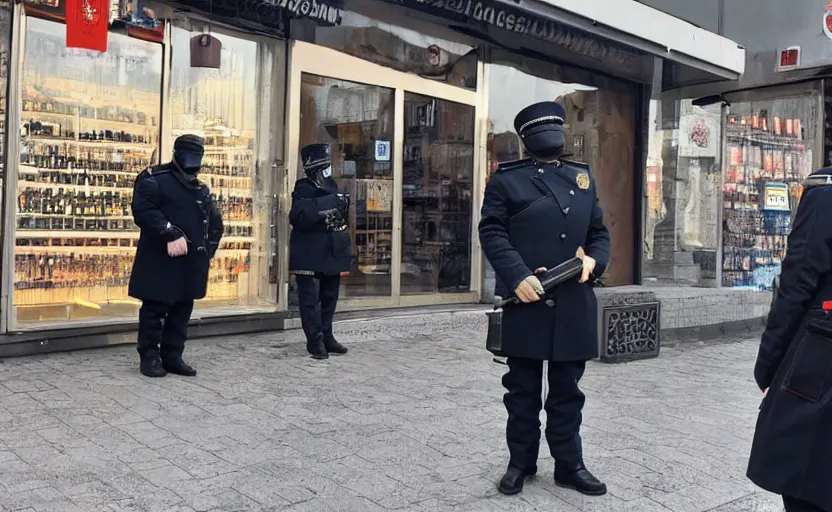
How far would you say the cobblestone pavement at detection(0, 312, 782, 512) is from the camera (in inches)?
159

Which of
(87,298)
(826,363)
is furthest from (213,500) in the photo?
(87,298)

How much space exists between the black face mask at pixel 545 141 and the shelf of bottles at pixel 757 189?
9085 mm

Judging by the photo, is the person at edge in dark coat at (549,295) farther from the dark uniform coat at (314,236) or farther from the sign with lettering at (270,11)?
the sign with lettering at (270,11)

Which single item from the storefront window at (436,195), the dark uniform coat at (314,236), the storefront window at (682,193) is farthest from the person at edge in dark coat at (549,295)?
the storefront window at (682,193)

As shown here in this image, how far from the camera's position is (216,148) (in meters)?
8.48

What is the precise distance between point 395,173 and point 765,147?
5966 millimetres

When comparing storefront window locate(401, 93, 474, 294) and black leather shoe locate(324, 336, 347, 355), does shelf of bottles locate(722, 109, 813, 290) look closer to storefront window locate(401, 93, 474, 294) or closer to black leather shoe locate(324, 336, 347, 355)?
storefront window locate(401, 93, 474, 294)

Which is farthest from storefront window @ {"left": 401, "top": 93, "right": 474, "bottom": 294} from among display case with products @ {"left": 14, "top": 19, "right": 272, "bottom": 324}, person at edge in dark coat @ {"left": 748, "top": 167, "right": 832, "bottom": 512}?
person at edge in dark coat @ {"left": 748, "top": 167, "right": 832, "bottom": 512}

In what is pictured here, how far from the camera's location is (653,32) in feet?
34.4

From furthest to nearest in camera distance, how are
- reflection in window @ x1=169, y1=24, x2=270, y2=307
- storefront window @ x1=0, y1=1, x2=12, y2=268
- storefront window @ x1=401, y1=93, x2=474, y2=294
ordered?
storefront window @ x1=401, y1=93, x2=474, y2=294 → reflection in window @ x1=169, y1=24, x2=270, y2=307 → storefront window @ x1=0, y1=1, x2=12, y2=268

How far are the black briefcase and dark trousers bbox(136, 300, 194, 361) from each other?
10.1 feet

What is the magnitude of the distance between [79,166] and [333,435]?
4.08 metres

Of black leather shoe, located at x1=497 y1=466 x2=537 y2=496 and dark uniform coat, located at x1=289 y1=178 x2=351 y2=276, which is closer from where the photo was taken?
black leather shoe, located at x1=497 y1=466 x2=537 y2=496

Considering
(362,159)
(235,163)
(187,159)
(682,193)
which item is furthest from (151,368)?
(682,193)
